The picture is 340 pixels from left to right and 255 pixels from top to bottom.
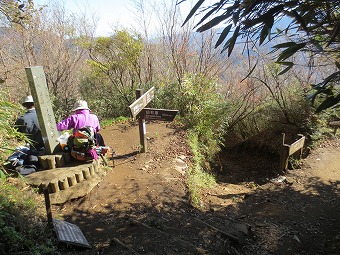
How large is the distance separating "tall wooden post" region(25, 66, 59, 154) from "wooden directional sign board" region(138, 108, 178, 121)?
1.71m

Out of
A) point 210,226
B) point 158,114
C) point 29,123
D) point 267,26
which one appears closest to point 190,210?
point 210,226

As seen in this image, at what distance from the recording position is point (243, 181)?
6840 mm

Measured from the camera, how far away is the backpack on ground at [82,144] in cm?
422

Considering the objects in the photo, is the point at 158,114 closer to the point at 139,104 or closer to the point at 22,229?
the point at 139,104

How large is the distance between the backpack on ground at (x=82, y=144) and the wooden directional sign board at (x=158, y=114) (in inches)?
45.9

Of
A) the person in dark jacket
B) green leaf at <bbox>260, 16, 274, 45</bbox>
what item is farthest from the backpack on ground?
green leaf at <bbox>260, 16, 274, 45</bbox>

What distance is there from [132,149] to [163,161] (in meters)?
0.92

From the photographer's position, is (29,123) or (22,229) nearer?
(22,229)

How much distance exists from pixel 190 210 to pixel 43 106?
3.00 m

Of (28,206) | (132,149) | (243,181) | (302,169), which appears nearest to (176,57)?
(132,149)

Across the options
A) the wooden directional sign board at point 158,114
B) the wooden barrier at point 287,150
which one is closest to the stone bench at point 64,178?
the wooden directional sign board at point 158,114

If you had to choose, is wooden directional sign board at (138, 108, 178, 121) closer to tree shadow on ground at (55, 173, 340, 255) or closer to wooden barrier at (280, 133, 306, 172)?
tree shadow on ground at (55, 173, 340, 255)

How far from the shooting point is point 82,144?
4242 millimetres

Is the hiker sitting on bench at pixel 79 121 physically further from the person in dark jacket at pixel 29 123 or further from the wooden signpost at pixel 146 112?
the wooden signpost at pixel 146 112
